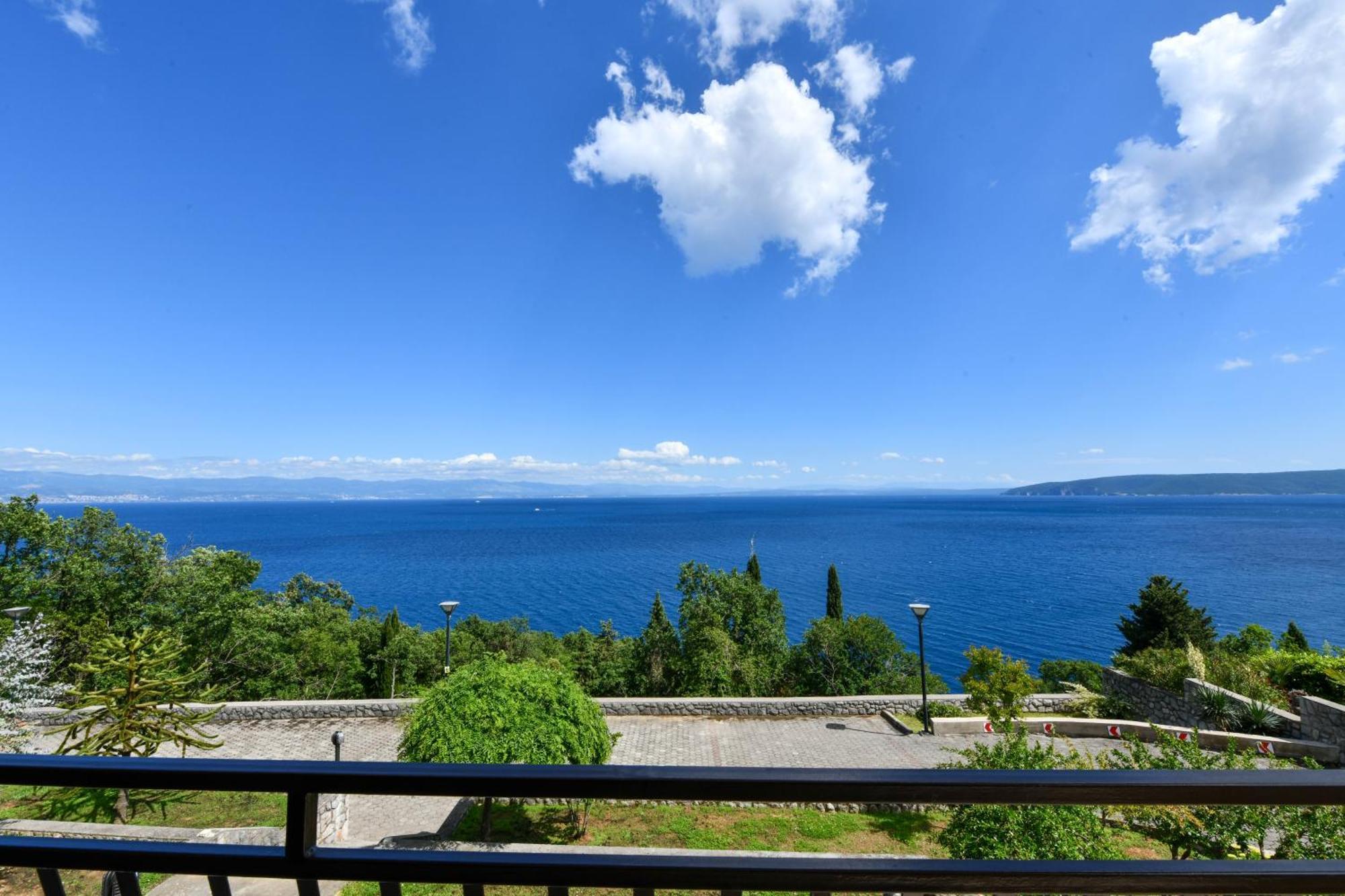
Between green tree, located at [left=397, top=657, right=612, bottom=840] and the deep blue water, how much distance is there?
2505 cm

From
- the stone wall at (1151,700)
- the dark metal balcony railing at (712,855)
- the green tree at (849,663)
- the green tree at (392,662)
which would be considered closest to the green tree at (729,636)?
the green tree at (849,663)

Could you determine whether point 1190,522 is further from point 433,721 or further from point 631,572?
point 433,721

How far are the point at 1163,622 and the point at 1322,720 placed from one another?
9836 mm

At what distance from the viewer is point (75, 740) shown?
38.9ft

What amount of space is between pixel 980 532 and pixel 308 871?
376ft

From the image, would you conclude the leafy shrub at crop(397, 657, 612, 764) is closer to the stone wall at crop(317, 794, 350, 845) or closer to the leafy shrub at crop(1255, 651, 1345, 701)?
the stone wall at crop(317, 794, 350, 845)

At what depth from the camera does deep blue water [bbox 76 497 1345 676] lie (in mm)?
38562

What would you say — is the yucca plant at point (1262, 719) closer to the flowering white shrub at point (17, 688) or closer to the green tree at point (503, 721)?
the green tree at point (503, 721)

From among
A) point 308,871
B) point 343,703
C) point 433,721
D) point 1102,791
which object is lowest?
point 343,703

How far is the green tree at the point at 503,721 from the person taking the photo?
7.62 m

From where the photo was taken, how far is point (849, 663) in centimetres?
2017

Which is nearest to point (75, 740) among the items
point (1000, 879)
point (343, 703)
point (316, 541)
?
point (343, 703)

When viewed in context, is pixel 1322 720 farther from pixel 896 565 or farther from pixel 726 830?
pixel 896 565

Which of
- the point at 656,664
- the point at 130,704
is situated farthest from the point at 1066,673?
the point at 130,704
